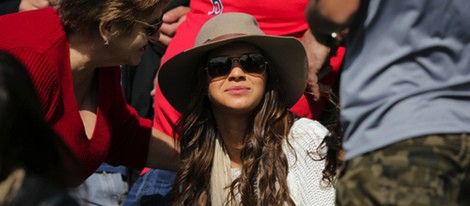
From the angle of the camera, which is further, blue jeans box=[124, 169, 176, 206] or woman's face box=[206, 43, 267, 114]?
blue jeans box=[124, 169, 176, 206]

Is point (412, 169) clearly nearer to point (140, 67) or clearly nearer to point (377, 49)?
point (377, 49)

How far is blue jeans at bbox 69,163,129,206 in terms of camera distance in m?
5.88

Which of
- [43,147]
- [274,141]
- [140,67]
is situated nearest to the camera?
[43,147]

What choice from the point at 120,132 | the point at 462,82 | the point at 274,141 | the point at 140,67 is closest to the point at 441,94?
the point at 462,82

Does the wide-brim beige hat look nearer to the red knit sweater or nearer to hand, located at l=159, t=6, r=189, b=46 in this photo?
the red knit sweater

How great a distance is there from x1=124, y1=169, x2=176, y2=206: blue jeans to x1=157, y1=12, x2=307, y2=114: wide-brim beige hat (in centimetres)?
42

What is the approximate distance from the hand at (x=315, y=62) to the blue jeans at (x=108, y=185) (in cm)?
108

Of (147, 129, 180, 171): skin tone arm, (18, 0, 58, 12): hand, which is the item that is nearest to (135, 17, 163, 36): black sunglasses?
(147, 129, 180, 171): skin tone arm

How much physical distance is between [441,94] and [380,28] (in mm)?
251

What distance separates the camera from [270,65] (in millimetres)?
5316

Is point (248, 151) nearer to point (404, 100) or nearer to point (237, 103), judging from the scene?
point (237, 103)

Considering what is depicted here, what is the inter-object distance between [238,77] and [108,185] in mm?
1209

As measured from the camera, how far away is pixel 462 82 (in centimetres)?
338

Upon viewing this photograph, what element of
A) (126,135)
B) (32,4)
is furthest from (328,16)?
(32,4)
